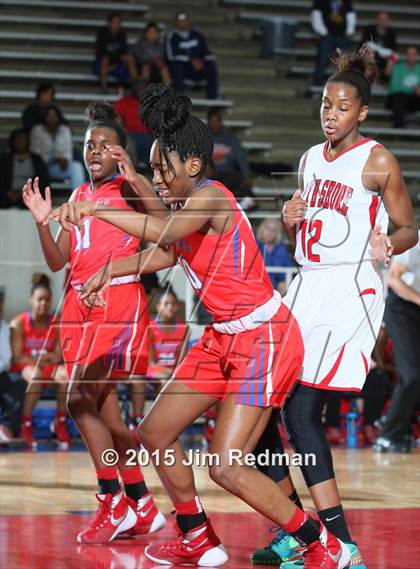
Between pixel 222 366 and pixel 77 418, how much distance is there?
109 cm

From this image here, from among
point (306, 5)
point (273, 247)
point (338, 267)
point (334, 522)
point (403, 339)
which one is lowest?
point (403, 339)

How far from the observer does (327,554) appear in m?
4.37

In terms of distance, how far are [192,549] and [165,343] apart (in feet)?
16.7

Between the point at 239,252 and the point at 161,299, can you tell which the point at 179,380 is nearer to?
the point at 239,252

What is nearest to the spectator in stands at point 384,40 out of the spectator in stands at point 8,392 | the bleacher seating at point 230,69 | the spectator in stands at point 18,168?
the bleacher seating at point 230,69

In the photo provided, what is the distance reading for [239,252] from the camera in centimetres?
446

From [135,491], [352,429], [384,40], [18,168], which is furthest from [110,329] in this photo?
[384,40]

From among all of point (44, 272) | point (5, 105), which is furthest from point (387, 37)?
point (44, 272)

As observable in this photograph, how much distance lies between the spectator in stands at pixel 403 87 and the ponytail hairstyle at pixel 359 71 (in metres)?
11.2

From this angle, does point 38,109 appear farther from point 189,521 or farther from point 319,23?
point 189,521

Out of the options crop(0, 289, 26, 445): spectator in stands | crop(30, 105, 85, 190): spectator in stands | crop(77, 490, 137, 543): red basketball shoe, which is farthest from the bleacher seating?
crop(77, 490, 137, 543): red basketball shoe

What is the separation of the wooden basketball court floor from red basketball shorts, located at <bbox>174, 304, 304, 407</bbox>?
2.52ft

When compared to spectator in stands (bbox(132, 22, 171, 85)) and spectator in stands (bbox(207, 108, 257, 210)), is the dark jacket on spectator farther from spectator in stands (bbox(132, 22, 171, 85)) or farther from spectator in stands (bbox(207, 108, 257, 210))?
spectator in stands (bbox(207, 108, 257, 210))

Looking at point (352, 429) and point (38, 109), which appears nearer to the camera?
point (352, 429)
